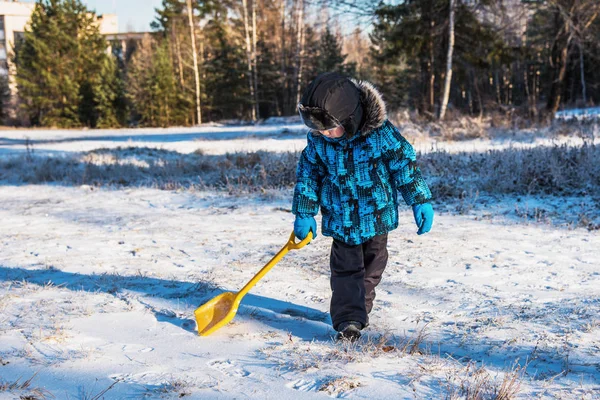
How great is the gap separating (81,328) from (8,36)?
37.2 m

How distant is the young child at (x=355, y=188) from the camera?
2.78 meters

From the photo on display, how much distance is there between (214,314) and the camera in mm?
3025

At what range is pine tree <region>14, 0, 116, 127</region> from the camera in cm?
3012

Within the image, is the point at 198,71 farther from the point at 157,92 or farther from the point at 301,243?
the point at 301,243

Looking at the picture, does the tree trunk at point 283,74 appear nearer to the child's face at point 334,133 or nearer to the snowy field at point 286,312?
the snowy field at point 286,312

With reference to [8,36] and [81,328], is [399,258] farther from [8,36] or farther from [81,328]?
[8,36]

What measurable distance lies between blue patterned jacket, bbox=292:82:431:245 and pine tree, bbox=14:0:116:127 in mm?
29265

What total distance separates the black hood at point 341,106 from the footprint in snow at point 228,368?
1.24m

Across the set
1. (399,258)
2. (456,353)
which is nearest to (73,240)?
(399,258)

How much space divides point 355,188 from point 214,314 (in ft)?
3.55

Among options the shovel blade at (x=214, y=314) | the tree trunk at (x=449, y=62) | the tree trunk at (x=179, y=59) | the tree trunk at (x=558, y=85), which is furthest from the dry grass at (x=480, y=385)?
the tree trunk at (x=179, y=59)

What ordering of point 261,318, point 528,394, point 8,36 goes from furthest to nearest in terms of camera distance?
1. point 8,36
2. point 261,318
3. point 528,394

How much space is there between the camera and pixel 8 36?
3378cm

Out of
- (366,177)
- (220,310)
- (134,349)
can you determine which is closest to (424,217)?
(366,177)
